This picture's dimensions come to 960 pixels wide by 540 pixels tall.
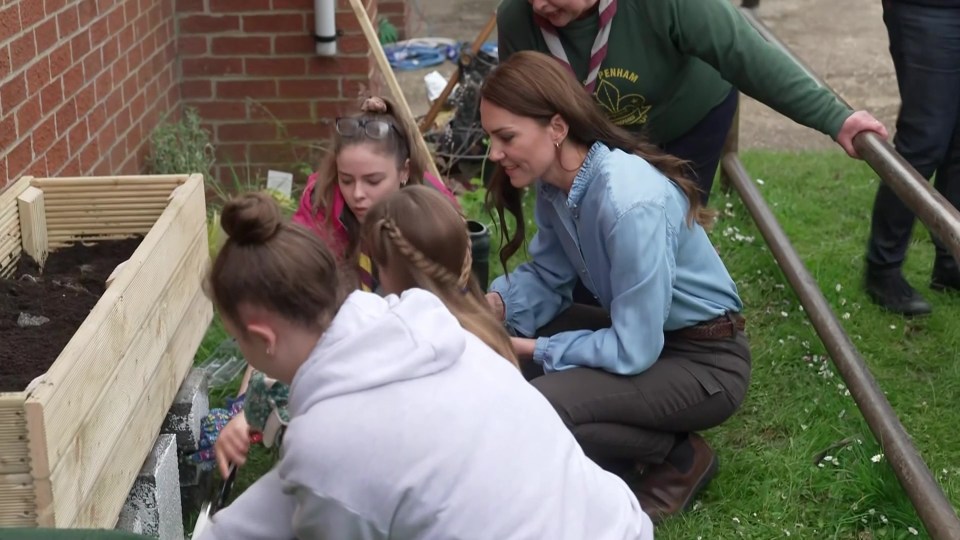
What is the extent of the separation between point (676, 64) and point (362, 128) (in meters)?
0.93

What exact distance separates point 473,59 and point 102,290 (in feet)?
11.3

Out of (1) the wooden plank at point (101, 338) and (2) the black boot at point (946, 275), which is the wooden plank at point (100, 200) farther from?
(2) the black boot at point (946, 275)

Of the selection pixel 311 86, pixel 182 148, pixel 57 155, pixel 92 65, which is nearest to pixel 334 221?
pixel 57 155

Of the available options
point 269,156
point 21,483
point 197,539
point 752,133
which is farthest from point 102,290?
point 752,133

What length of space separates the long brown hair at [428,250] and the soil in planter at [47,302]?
2.65 ft

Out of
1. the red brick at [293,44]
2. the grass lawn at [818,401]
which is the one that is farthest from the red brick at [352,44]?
the grass lawn at [818,401]

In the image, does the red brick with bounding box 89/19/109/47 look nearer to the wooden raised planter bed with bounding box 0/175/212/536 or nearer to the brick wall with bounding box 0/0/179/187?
the brick wall with bounding box 0/0/179/187

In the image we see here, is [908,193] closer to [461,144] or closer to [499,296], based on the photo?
[499,296]

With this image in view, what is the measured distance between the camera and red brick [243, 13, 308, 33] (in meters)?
5.41

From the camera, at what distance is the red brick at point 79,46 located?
13.1 feet

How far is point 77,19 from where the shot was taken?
4051 millimetres

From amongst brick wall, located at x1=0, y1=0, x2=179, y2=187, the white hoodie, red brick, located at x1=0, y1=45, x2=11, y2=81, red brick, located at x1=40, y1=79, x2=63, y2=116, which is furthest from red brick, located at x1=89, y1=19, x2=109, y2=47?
the white hoodie

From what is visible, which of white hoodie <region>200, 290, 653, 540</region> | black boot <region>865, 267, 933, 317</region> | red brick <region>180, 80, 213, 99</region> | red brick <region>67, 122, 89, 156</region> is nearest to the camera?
white hoodie <region>200, 290, 653, 540</region>

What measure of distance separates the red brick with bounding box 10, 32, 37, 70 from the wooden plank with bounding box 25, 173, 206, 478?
568 mm
